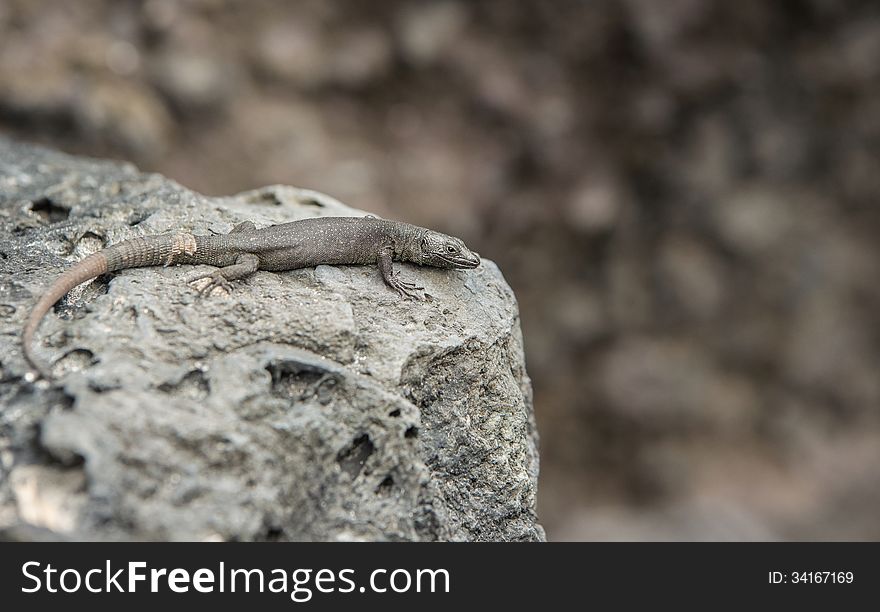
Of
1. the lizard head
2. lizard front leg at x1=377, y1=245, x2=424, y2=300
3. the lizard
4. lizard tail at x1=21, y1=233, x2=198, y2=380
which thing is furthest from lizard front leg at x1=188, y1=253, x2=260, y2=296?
the lizard head

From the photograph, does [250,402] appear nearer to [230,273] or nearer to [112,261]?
[230,273]

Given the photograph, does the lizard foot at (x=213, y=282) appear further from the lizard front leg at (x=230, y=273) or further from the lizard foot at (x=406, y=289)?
the lizard foot at (x=406, y=289)

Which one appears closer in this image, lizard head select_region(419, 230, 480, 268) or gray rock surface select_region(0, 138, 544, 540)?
gray rock surface select_region(0, 138, 544, 540)

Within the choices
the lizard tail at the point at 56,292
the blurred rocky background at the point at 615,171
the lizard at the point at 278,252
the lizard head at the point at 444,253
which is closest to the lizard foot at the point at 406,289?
the lizard at the point at 278,252

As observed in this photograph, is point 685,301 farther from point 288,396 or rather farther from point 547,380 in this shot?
point 288,396

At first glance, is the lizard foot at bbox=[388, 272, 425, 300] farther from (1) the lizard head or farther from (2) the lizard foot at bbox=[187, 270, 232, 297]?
(2) the lizard foot at bbox=[187, 270, 232, 297]

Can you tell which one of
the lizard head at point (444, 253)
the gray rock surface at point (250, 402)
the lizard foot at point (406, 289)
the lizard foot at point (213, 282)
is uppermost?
the lizard head at point (444, 253)

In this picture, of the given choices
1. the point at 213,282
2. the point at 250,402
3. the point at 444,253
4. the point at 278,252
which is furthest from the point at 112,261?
the point at 444,253
